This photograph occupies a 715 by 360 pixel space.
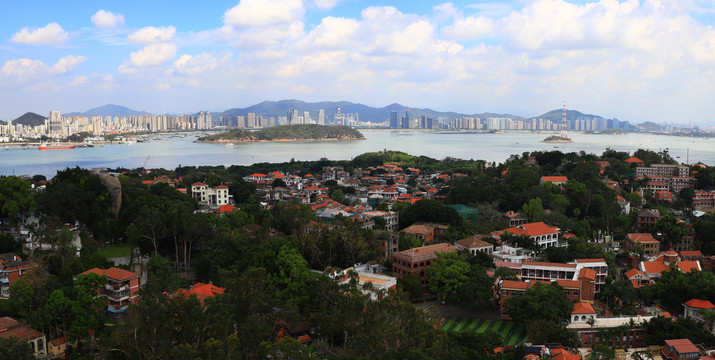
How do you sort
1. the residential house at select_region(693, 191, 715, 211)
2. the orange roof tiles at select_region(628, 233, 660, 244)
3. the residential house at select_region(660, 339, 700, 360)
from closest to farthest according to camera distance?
the residential house at select_region(660, 339, 700, 360) → the orange roof tiles at select_region(628, 233, 660, 244) → the residential house at select_region(693, 191, 715, 211)

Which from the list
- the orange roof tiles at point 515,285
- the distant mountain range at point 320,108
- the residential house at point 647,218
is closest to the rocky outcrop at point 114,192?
the orange roof tiles at point 515,285

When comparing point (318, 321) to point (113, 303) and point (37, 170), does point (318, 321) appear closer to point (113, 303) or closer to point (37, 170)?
point (113, 303)

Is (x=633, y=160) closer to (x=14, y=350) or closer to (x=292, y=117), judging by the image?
(x=14, y=350)

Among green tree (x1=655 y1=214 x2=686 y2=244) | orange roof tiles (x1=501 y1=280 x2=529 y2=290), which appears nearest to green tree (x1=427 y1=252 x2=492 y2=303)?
orange roof tiles (x1=501 y1=280 x2=529 y2=290)

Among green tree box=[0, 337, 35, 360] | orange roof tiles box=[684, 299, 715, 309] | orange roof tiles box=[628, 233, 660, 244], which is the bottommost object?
orange roof tiles box=[684, 299, 715, 309]

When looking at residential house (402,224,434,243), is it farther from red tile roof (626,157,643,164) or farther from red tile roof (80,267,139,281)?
red tile roof (626,157,643,164)

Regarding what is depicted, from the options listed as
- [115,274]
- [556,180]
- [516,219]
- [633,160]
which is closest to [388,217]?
[516,219]
